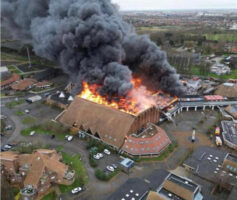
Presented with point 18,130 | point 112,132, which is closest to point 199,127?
point 112,132

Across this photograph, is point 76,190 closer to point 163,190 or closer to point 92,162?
point 92,162

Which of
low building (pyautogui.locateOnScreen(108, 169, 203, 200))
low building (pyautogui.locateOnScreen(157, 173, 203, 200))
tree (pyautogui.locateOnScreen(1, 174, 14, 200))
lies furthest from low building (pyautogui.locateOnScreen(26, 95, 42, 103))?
low building (pyautogui.locateOnScreen(157, 173, 203, 200))

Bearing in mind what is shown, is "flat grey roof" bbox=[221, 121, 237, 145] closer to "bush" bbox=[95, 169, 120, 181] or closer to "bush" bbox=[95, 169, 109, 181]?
"bush" bbox=[95, 169, 120, 181]

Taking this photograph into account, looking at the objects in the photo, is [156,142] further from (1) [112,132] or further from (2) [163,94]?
(2) [163,94]

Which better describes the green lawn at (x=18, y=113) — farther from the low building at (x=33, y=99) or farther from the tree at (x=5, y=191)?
the tree at (x=5, y=191)

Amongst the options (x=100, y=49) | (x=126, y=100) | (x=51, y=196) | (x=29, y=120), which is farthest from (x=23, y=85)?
(x=51, y=196)

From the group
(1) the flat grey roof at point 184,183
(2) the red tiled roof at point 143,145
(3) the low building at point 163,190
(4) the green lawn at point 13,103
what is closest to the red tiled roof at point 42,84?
(4) the green lawn at point 13,103

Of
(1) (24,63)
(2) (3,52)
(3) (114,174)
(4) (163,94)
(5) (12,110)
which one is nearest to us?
(3) (114,174)
